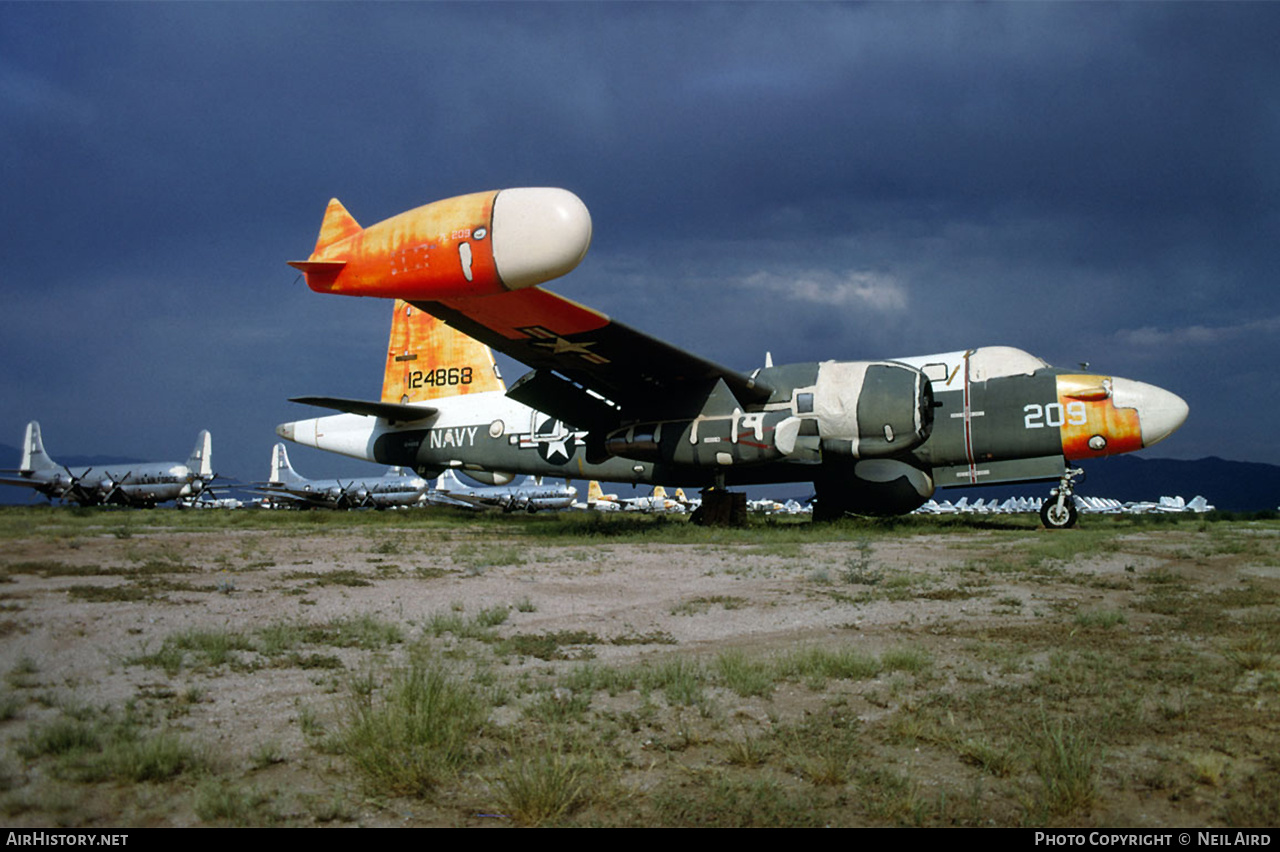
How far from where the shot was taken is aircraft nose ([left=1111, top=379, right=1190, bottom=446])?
1609 centimetres

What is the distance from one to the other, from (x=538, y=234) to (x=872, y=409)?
29.6ft

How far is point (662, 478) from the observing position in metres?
18.9

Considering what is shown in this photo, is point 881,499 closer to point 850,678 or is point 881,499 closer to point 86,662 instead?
point 850,678

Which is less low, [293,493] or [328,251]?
[328,251]

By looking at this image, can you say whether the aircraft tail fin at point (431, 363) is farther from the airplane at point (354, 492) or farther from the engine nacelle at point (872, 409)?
the airplane at point (354, 492)

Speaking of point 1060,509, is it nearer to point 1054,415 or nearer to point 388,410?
point 1054,415

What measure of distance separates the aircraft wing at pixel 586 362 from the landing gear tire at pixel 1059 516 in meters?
7.73

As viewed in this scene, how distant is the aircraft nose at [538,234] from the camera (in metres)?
7.64

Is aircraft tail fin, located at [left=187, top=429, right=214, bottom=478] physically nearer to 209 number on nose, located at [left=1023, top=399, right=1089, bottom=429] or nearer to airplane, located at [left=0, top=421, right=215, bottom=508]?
airplane, located at [left=0, top=421, right=215, bottom=508]

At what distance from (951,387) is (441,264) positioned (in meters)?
12.8

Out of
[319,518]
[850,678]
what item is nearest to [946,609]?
[850,678]

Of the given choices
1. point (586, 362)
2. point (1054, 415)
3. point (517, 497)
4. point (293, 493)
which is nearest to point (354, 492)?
point (293, 493)

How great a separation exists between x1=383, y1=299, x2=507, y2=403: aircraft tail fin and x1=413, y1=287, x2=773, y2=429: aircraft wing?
5654 mm

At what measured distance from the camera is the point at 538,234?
7648 mm
